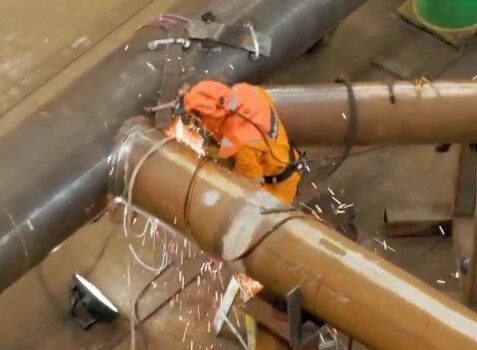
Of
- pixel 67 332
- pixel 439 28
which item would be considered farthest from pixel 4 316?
pixel 439 28

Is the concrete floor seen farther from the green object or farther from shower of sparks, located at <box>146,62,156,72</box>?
shower of sparks, located at <box>146,62,156,72</box>

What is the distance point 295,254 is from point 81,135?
1.03 meters

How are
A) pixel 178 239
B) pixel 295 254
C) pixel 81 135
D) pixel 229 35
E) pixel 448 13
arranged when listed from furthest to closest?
pixel 448 13
pixel 178 239
pixel 229 35
pixel 81 135
pixel 295 254

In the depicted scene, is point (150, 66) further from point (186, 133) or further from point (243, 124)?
point (243, 124)

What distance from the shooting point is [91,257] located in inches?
193

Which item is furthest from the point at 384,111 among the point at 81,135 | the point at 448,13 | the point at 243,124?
the point at 448,13

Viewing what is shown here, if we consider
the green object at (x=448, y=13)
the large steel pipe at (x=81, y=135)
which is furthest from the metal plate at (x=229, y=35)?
the green object at (x=448, y=13)

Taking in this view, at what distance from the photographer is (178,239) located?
4906mm

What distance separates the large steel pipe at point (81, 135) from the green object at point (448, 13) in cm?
187

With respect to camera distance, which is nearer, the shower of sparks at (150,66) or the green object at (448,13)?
the shower of sparks at (150,66)

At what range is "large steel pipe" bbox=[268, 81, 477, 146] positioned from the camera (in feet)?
12.3

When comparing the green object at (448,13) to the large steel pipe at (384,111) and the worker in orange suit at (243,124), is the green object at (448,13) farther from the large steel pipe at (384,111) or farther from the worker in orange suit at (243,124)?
the worker in orange suit at (243,124)

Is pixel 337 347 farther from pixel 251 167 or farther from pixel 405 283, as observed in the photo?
pixel 405 283

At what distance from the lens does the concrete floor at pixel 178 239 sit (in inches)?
182
